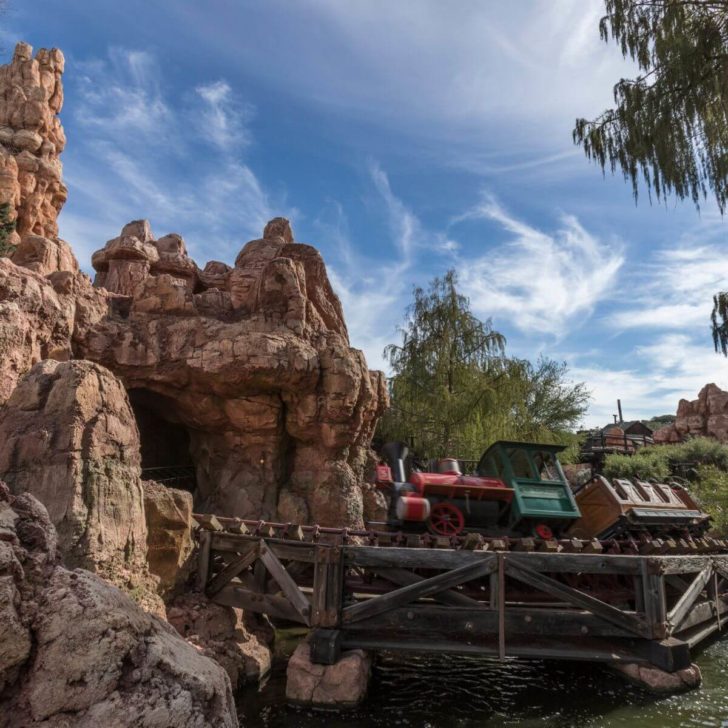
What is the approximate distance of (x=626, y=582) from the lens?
10.1m

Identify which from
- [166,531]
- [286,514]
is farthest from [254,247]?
[166,531]

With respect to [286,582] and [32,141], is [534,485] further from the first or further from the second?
[32,141]

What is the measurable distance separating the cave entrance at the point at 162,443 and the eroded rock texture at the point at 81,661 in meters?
13.9

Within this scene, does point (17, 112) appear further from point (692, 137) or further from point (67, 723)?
point (67, 723)

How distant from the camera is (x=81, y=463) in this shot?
6.26 metres

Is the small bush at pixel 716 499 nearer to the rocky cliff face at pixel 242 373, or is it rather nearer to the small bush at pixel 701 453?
the small bush at pixel 701 453

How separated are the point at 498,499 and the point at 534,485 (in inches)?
31.7

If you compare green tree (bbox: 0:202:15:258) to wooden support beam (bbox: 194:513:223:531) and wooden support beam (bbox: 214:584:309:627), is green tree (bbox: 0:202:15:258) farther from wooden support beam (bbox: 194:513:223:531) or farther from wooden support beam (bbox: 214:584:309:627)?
wooden support beam (bbox: 214:584:309:627)

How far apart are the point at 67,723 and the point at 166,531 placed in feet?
20.9

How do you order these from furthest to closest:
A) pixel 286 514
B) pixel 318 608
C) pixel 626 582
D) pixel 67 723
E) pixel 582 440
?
1. pixel 582 440
2. pixel 286 514
3. pixel 626 582
4. pixel 318 608
5. pixel 67 723

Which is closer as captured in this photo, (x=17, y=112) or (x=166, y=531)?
(x=166, y=531)

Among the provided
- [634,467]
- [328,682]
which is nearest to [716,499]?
[634,467]

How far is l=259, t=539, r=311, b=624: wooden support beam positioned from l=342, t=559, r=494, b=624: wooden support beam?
0.58 meters

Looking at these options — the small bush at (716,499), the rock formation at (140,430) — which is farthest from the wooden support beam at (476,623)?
the small bush at (716,499)
